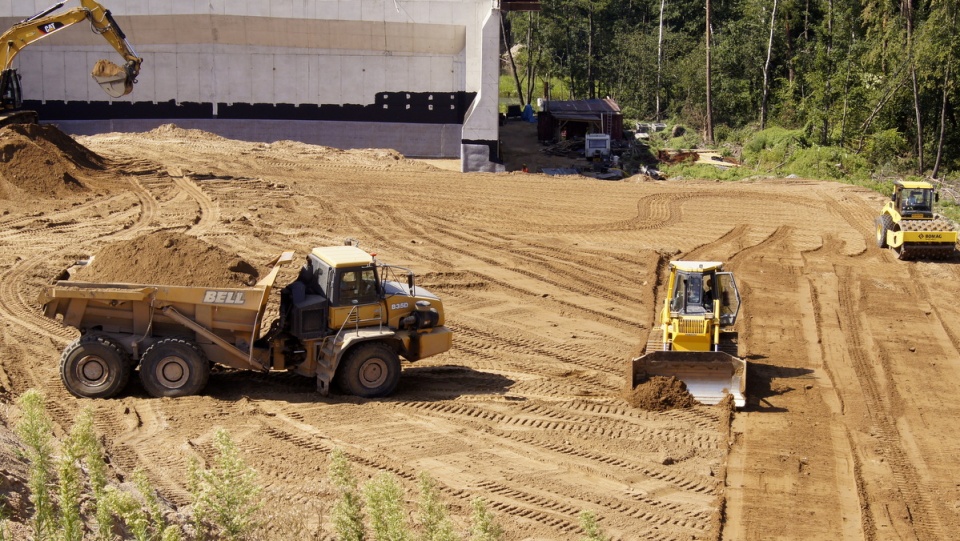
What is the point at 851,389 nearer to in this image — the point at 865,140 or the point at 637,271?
the point at 637,271

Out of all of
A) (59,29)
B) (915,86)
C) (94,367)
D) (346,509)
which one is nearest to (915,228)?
(915,86)

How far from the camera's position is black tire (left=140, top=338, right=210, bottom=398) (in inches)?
492

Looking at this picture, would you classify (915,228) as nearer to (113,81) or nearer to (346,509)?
(346,509)

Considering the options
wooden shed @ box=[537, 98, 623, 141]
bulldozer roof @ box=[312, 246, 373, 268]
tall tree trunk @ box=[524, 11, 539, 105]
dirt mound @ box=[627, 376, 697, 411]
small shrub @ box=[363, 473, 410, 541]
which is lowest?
dirt mound @ box=[627, 376, 697, 411]

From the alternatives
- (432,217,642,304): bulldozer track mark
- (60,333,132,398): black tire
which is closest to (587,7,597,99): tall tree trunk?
(432,217,642,304): bulldozer track mark

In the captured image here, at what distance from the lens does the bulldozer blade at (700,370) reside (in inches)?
536

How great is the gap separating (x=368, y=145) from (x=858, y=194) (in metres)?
18.8

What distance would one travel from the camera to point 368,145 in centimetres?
3991

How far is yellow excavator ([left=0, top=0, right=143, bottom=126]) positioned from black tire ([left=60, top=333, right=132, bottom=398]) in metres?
17.0

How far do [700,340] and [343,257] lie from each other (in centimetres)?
517

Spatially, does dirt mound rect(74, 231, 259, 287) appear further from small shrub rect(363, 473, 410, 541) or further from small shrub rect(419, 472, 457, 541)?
small shrub rect(363, 473, 410, 541)

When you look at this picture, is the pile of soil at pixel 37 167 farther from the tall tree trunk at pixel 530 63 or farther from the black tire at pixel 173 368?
the tall tree trunk at pixel 530 63

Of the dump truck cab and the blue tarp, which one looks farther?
the blue tarp

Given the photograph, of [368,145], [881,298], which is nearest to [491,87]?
[368,145]
